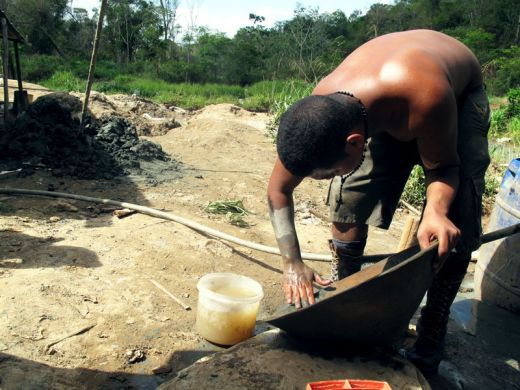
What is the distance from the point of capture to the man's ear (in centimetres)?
177

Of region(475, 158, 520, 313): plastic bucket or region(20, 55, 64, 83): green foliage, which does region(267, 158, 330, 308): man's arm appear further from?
region(20, 55, 64, 83): green foliage

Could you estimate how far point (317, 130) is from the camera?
66.3 inches

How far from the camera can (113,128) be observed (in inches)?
260

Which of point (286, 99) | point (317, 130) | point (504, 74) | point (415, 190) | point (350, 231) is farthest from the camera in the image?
point (504, 74)

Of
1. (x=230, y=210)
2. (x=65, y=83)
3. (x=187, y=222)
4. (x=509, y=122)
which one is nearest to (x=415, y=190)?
(x=230, y=210)

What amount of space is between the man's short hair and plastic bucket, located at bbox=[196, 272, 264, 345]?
0.97 meters

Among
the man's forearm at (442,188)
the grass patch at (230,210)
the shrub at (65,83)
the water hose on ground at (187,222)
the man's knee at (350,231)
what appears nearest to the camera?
the man's forearm at (442,188)

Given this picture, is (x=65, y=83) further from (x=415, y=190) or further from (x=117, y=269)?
(x=117, y=269)

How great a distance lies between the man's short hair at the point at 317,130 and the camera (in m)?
1.69

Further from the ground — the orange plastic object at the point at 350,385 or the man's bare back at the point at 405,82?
the man's bare back at the point at 405,82

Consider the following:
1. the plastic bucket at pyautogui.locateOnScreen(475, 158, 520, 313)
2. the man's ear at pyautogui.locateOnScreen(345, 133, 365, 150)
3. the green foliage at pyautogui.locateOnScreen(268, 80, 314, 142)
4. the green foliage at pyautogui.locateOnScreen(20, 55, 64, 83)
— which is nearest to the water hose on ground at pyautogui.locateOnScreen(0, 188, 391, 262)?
the man's ear at pyautogui.locateOnScreen(345, 133, 365, 150)

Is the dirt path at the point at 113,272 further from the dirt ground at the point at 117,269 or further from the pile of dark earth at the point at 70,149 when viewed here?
the pile of dark earth at the point at 70,149

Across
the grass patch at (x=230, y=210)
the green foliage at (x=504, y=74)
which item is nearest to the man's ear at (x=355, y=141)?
the grass patch at (x=230, y=210)

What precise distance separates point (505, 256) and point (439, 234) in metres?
1.75
